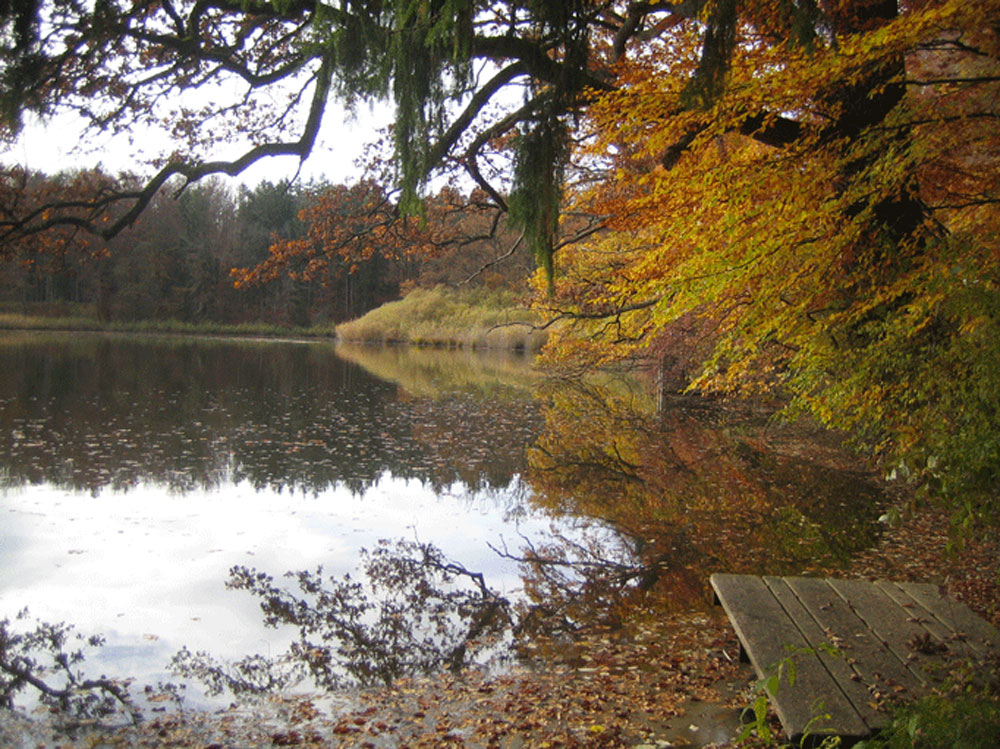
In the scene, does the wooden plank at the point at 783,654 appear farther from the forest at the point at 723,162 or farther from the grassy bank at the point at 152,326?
the grassy bank at the point at 152,326

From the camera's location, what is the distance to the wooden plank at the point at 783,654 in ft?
10.2

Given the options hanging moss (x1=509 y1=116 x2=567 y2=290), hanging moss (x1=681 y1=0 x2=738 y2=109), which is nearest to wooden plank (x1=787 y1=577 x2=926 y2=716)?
hanging moss (x1=509 y1=116 x2=567 y2=290)

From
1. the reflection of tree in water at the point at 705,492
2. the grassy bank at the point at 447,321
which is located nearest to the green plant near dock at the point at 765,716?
the reflection of tree in water at the point at 705,492

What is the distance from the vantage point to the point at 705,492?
9.80 m

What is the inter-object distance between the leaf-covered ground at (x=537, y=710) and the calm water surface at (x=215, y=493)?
0.81 metres

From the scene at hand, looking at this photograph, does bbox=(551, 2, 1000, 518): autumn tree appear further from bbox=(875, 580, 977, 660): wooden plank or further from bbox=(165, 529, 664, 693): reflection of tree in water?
bbox=(165, 529, 664, 693): reflection of tree in water

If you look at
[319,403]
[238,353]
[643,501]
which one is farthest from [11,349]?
[643,501]

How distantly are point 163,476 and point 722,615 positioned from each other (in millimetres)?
7990

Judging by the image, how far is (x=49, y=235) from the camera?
26.4 ft

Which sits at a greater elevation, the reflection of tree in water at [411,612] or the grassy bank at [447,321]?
the grassy bank at [447,321]

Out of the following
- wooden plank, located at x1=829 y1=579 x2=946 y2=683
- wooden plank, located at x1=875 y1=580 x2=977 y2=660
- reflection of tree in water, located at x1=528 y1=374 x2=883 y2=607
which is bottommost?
reflection of tree in water, located at x1=528 y1=374 x2=883 y2=607

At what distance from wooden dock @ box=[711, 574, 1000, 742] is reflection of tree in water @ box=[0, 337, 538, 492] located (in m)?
6.35

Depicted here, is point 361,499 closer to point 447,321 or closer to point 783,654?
point 783,654

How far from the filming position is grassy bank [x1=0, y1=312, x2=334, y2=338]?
168 ft
